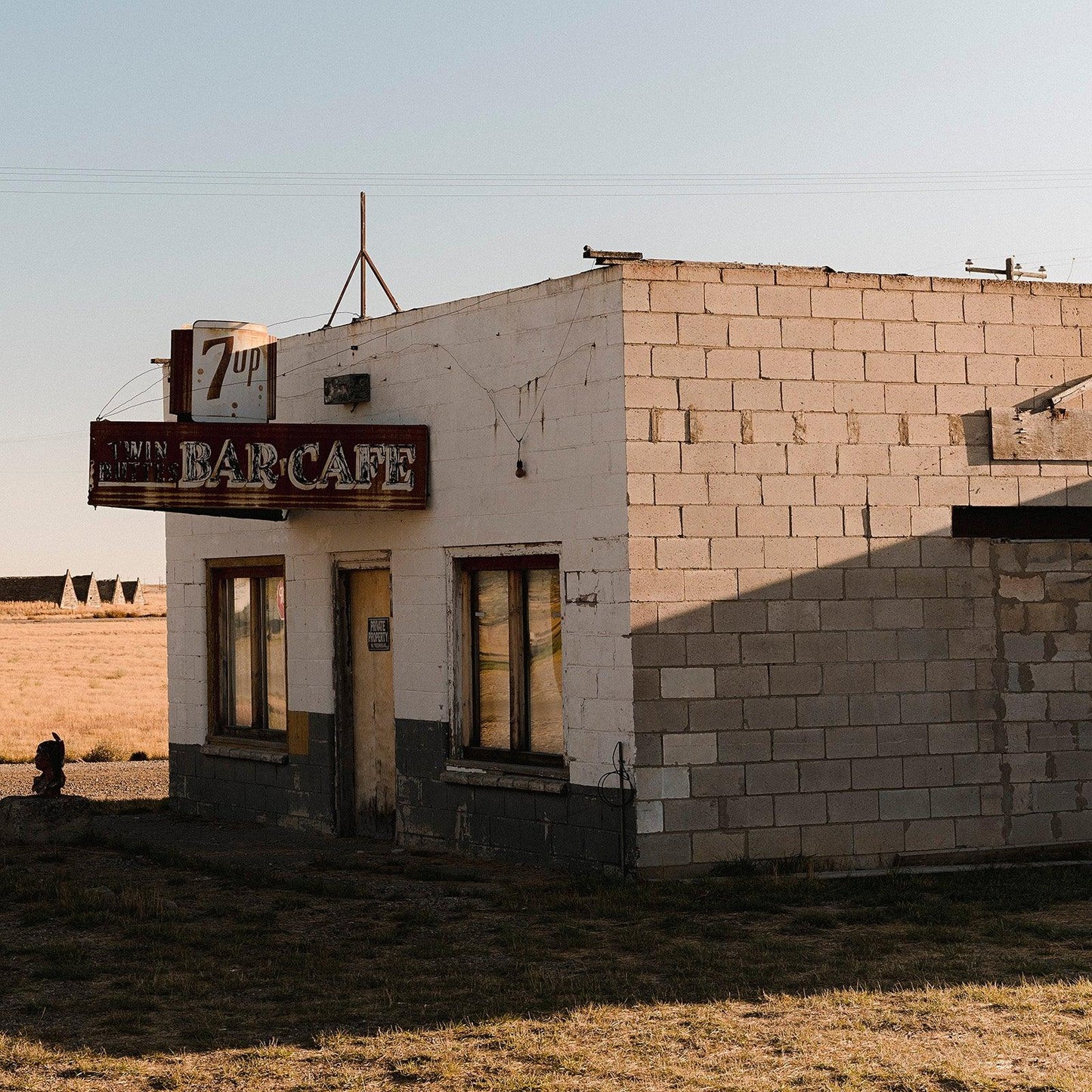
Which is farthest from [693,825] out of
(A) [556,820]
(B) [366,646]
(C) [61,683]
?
(C) [61,683]

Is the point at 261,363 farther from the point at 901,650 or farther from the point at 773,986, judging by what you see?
the point at 773,986

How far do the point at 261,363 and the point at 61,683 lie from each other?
30.0 metres

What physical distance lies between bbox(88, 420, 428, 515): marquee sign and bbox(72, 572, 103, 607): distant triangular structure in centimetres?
9542

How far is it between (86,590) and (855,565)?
101m

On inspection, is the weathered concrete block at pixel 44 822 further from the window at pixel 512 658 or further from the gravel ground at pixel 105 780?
the window at pixel 512 658

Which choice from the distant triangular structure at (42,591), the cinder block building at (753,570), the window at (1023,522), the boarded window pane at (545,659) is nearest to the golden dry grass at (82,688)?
the cinder block building at (753,570)

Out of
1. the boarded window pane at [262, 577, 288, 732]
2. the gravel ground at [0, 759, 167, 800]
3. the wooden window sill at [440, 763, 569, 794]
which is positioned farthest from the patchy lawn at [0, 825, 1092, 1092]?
the gravel ground at [0, 759, 167, 800]

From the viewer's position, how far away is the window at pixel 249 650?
48.8 feet

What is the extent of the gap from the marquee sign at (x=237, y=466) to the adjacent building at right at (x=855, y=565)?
2597 millimetres

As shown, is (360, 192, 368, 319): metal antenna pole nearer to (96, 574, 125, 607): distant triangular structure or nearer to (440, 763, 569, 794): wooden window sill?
(440, 763, 569, 794): wooden window sill

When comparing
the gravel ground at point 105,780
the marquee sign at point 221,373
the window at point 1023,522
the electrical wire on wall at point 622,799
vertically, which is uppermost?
the marquee sign at point 221,373

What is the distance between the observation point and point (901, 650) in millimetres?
11414

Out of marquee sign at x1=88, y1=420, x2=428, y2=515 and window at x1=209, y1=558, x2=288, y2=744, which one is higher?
marquee sign at x1=88, y1=420, x2=428, y2=515

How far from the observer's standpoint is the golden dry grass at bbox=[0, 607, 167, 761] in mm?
25250
